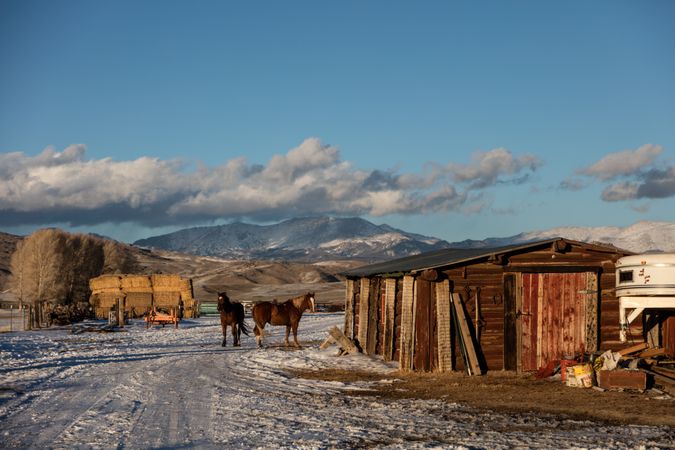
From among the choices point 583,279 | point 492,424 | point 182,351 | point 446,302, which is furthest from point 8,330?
point 492,424

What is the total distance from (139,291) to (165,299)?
76.0 inches

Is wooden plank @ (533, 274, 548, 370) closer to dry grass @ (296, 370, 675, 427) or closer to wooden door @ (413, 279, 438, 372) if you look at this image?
dry grass @ (296, 370, 675, 427)

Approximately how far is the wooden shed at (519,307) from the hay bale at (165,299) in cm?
3760

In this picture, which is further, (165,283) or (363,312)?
(165,283)

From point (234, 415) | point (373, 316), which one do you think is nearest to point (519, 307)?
point (373, 316)

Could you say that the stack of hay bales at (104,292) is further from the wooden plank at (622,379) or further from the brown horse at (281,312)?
the wooden plank at (622,379)

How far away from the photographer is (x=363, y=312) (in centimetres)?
2902

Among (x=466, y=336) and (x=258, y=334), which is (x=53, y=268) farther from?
(x=466, y=336)

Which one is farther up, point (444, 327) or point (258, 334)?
point (444, 327)

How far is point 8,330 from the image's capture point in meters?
42.3

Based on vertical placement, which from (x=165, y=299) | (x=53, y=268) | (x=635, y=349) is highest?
(x=53, y=268)

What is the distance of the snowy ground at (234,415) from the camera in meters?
12.2

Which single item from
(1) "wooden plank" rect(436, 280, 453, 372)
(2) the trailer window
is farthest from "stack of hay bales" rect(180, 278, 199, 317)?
(2) the trailer window

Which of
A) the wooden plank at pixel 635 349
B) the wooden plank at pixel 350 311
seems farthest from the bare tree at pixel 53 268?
the wooden plank at pixel 635 349
